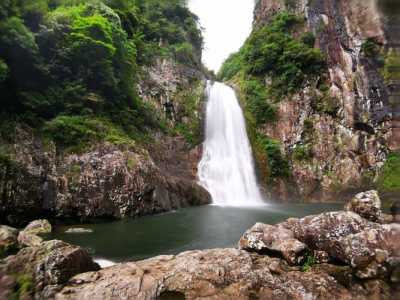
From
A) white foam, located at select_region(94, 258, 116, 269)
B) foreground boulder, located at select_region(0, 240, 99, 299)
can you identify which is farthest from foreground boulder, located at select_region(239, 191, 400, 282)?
foreground boulder, located at select_region(0, 240, 99, 299)

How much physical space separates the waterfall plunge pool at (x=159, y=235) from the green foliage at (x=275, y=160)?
9.83 m

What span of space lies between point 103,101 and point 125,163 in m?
3.91

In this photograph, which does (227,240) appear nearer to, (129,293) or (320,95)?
(129,293)

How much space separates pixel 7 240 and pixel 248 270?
19.8 feet

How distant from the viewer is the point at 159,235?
9.72m

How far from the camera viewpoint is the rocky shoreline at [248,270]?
5.05 metres

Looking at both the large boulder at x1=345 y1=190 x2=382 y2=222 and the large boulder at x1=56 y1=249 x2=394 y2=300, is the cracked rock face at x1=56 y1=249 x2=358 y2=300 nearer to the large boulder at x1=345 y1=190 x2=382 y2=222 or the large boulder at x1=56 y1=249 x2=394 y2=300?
the large boulder at x1=56 y1=249 x2=394 y2=300

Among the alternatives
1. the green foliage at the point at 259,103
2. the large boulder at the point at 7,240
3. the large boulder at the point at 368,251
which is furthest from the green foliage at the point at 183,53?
the large boulder at the point at 368,251

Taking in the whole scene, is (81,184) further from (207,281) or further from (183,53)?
(183,53)

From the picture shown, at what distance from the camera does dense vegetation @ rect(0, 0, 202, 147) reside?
11.4 m

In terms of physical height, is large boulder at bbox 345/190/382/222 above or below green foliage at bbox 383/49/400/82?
below

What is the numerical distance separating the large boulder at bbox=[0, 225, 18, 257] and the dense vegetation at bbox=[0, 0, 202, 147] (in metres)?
4.99

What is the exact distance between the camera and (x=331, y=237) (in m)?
6.06

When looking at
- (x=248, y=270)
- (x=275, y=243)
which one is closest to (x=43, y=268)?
(x=248, y=270)
